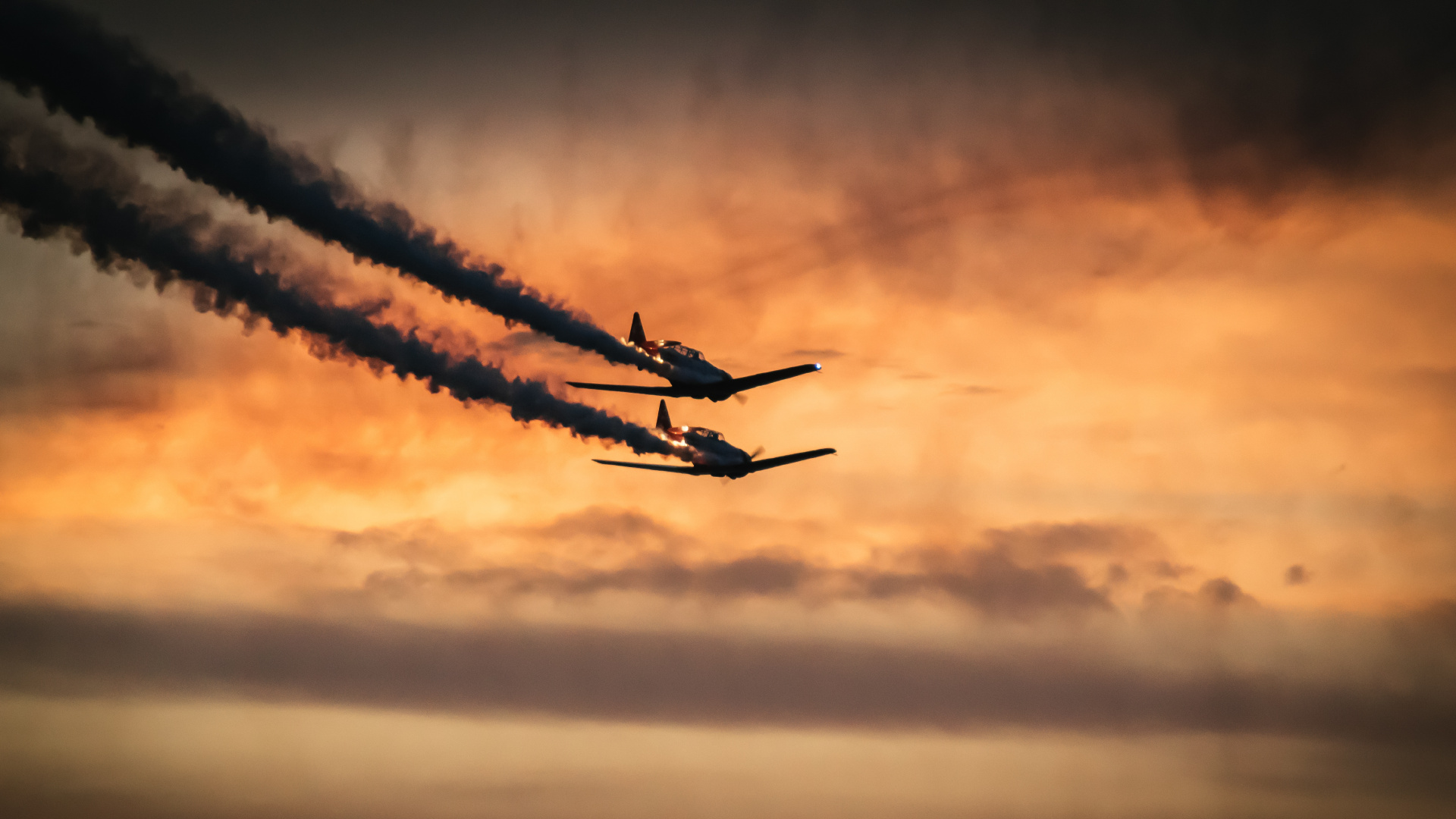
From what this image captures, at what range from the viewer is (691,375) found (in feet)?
221

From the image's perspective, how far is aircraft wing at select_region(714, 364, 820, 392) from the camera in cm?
6825

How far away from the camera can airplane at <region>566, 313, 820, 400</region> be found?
66.9 m

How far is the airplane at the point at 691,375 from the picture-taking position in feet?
219

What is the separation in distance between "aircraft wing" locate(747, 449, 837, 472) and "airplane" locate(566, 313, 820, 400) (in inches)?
294

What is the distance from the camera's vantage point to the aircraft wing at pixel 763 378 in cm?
6825

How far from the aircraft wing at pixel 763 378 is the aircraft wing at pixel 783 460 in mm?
7602

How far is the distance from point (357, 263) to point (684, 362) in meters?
19.1

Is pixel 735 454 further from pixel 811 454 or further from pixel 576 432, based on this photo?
pixel 576 432

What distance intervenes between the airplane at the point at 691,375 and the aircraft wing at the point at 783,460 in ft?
24.5

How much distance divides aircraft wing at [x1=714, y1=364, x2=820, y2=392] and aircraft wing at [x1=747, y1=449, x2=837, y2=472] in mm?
7602

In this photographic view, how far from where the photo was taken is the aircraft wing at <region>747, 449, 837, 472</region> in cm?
7512

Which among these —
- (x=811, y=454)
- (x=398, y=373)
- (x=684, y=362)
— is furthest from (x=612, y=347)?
(x=811, y=454)

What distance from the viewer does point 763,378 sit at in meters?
68.6

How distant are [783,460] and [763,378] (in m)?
9.64
